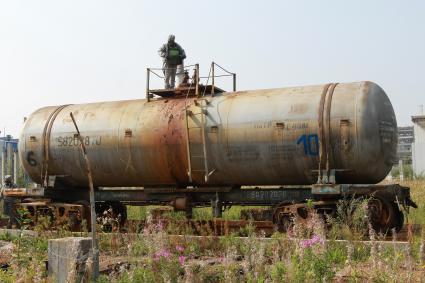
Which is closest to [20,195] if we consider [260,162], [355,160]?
[260,162]

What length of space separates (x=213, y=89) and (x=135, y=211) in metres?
6.13

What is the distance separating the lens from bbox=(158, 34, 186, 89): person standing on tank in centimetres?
1486

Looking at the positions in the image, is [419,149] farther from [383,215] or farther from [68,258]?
[68,258]

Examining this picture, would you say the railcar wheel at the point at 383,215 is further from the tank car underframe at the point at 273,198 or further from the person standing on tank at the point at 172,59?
the person standing on tank at the point at 172,59

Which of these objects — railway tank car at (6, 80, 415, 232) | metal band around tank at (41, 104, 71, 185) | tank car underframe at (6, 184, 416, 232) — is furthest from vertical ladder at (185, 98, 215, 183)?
metal band around tank at (41, 104, 71, 185)

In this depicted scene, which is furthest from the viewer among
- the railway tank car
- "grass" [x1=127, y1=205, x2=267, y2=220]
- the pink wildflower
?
"grass" [x1=127, y1=205, x2=267, y2=220]

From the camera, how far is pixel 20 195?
14.6 metres

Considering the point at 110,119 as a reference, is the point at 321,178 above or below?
below

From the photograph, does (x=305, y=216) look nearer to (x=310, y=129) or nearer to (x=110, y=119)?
(x=310, y=129)

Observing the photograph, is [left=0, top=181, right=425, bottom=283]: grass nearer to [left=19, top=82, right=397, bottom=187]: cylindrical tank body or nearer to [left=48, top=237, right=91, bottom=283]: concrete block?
[left=48, top=237, right=91, bottom=283]: concrete block

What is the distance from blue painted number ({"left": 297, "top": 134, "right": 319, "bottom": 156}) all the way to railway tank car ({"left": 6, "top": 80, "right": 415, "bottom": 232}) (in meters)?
0.02

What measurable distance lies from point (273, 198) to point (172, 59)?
18.1 ft

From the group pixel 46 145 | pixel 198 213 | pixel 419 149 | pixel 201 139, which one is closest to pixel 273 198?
pixel 201 139

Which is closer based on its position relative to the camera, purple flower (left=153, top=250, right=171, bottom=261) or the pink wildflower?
purple flower (left=153, top=250, right=171, bottom=261)
